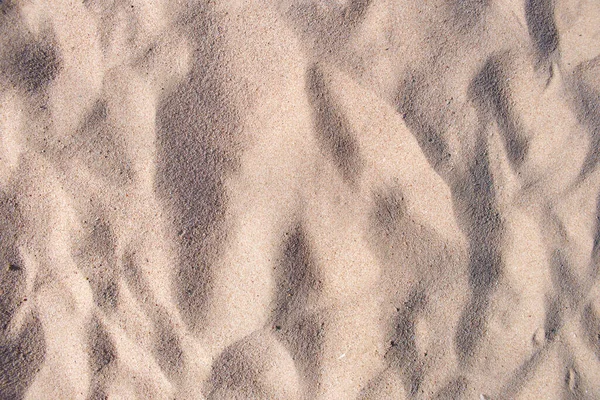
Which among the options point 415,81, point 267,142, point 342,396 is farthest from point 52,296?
point 415,81

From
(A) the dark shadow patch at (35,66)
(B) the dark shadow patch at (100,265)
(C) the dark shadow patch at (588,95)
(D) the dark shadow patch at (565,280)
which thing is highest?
(A) the dark shadow patch at (35,66)

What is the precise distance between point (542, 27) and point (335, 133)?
0.86 metres

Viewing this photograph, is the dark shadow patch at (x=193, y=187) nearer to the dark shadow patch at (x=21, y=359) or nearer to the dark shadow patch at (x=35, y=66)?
the dark shadow patch at (x=35, y=66)

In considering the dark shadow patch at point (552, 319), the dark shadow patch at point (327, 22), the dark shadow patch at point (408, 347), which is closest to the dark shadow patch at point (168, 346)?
the dark shadow patch at point (408, 347)

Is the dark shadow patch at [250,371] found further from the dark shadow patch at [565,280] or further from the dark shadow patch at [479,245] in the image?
the dark shadow patch at [565,280]

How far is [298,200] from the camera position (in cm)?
172

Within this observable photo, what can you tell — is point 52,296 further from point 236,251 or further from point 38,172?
point 236,251

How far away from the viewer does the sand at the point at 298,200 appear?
1.70 m

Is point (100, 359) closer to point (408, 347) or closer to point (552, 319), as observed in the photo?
point (408, 347)

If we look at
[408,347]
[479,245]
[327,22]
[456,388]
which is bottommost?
[456,388]

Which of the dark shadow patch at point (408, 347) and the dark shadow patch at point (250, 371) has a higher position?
the dark shadow patch at point (250, 371)

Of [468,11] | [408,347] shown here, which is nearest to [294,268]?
[408,347]

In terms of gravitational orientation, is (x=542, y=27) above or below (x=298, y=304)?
above

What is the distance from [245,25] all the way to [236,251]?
81cm
